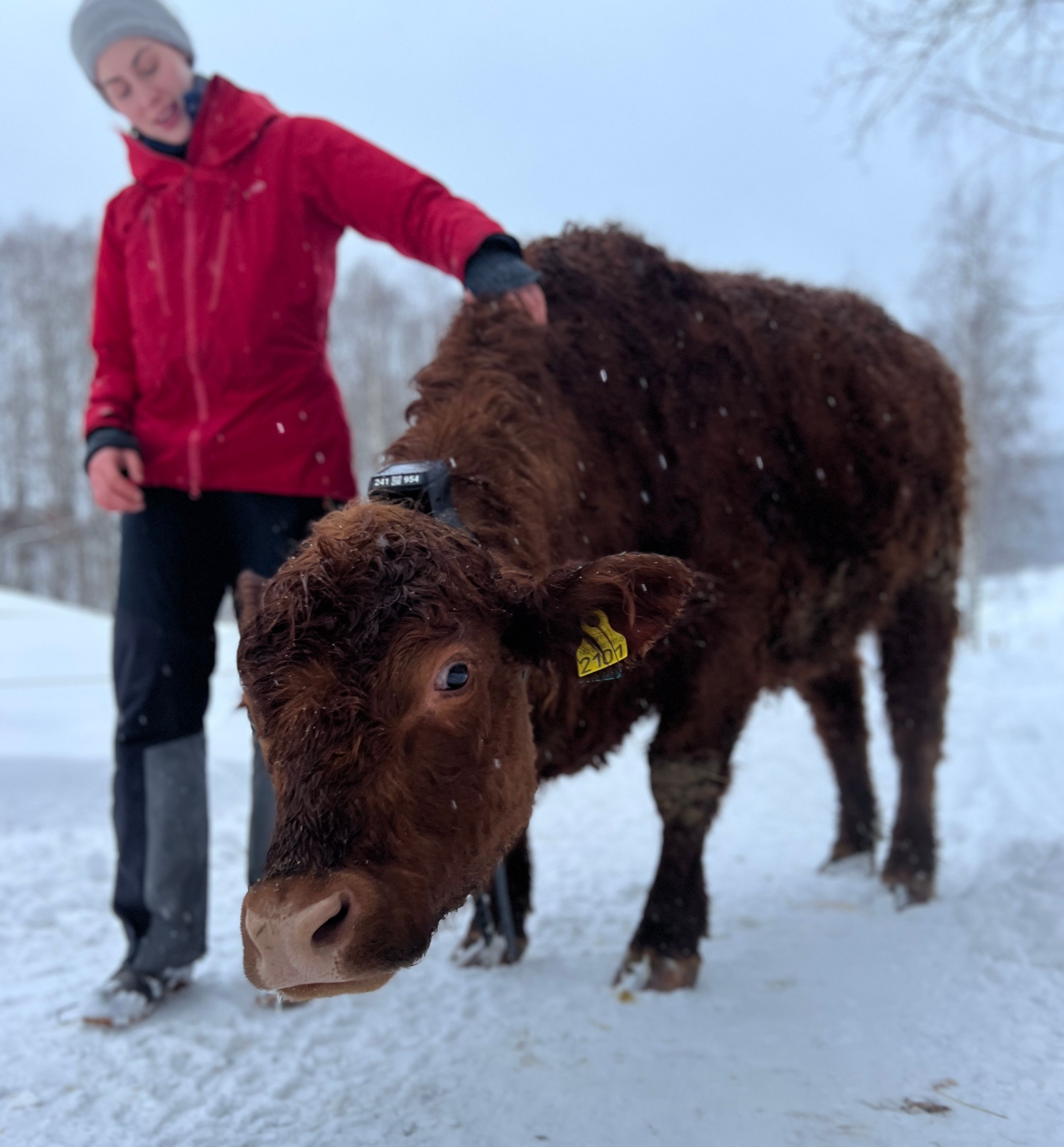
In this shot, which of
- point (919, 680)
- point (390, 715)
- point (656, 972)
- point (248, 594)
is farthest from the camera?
point (919, 680)

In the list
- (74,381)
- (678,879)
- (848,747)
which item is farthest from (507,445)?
(74,381)

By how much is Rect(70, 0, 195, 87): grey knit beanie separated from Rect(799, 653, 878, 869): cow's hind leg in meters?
Answer: 3.28

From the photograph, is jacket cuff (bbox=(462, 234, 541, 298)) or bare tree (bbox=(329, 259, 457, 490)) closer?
jacket cuff (bbox=(462, 234, 541, 298))

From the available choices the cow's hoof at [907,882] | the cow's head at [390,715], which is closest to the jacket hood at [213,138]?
the cow's head at [390,715]

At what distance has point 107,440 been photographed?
8.59 ft

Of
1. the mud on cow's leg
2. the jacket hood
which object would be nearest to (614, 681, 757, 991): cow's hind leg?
the mud on cow's leg

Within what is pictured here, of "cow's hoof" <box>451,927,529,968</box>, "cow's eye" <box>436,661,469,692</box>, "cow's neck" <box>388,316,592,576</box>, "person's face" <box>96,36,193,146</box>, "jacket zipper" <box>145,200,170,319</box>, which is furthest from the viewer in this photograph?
"cow's hoof" <box>451,927,529,968</box>

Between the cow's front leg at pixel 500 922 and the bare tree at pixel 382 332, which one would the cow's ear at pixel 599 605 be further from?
the bare tree at pixel 382 332

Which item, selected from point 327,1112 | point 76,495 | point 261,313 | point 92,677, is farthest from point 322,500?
point 76,495

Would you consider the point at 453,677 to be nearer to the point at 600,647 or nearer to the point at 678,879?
the point at 600,647

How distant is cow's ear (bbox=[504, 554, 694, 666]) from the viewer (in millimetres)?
1814

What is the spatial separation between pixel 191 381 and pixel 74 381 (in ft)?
71.8

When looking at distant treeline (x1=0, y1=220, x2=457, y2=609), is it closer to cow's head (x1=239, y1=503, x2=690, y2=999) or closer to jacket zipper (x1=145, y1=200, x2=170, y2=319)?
jacket zipper (x1=145, y1=200, x2=170, y2=319)

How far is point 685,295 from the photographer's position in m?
3.14
